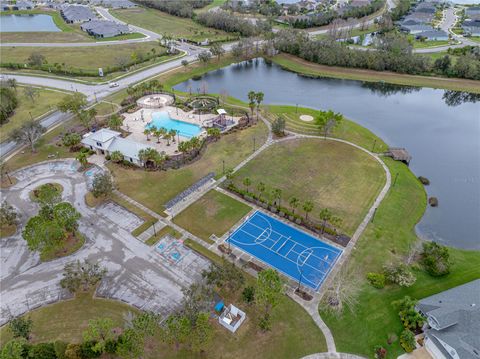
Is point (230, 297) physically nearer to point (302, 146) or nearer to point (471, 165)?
point (302, 146)

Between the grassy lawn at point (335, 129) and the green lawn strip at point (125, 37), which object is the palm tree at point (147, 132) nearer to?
the grassy lawn at point (335, 129)

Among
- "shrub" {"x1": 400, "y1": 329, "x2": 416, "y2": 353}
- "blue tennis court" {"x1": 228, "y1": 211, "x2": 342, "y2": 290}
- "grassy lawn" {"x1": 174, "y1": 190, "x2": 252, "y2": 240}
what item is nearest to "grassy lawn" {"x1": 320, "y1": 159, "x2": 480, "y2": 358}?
"shrub" {"x1": 400, "y1": 329, "x2": 416, "y2": 353}

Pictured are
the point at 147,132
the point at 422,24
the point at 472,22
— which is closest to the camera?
the point at 147,132

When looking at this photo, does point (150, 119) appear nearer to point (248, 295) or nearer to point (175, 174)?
point (175, 174)

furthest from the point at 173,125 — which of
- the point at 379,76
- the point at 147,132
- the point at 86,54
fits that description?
the point at 379,76

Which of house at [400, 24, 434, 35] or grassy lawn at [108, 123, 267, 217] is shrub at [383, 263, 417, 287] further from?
house at [400, 24, 434, 35]

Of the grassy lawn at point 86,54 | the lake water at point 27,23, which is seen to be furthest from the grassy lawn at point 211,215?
the lake water at point 27,23

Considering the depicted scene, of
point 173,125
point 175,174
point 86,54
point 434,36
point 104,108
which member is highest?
point 434,36
